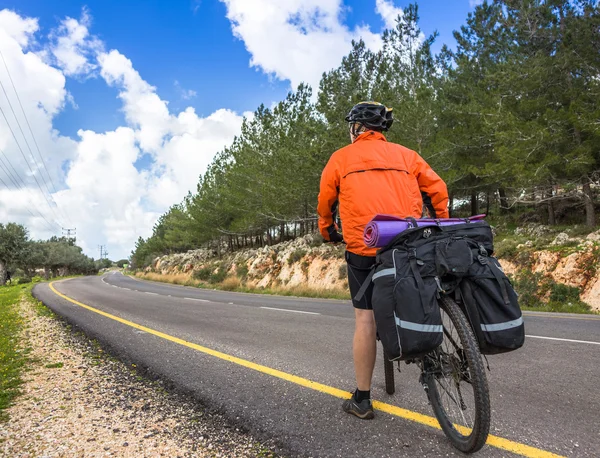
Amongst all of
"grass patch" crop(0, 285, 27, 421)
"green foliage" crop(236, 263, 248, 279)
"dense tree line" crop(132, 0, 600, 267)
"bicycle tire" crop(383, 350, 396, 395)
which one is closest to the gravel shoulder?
"grass patch" crop(0, 285, 27, 421)

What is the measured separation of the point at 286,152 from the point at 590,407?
59.1ft

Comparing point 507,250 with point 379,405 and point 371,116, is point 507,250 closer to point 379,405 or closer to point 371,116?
point 379,405

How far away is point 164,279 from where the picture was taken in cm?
3878

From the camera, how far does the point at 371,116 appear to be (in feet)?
9.28

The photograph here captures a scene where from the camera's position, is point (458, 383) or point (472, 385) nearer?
point (472, 385)

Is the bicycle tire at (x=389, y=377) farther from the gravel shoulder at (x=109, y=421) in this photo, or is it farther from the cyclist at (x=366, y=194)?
the gravel shoulder at (x=109, y=421)

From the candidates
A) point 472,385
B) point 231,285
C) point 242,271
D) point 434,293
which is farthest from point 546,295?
point 242,271

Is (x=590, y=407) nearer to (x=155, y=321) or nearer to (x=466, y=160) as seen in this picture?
(x=155, y=321)

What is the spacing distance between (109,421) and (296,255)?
21366 mm

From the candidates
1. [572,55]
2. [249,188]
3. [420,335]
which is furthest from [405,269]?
[249,188]

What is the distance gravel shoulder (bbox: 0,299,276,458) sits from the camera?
2.39 metres

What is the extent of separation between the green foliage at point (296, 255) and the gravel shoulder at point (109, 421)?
1958 centimetres

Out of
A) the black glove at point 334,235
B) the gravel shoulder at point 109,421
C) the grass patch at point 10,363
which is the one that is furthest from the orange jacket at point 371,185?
the grass patch at point 10,363

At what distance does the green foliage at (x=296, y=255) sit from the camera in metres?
23.9
